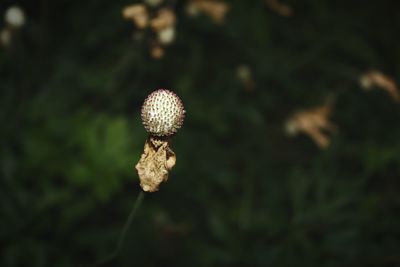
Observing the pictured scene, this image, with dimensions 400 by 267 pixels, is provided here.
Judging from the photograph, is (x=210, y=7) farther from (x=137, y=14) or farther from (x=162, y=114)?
(x=162, y=114)

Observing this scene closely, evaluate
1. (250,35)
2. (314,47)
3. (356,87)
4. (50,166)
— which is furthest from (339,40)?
(50,166)

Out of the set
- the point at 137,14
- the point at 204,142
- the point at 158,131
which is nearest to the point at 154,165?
the point at 158,131

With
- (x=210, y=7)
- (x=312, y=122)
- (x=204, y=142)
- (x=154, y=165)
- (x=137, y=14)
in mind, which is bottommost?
(x=154, y=165)

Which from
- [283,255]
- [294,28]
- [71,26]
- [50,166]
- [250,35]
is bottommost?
[283,255]

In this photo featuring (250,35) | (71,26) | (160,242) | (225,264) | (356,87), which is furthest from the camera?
(356,87)

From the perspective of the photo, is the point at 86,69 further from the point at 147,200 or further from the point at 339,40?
the point at 339,40

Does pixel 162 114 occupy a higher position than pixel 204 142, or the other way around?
pixel 204 142
